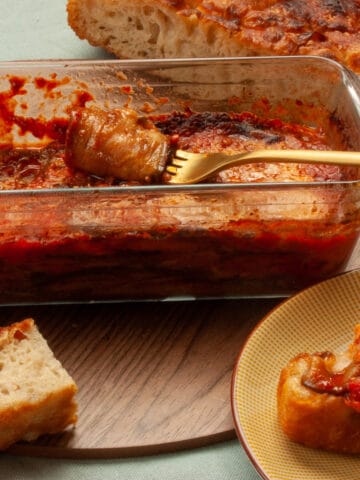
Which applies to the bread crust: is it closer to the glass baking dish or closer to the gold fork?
the glass baking dish

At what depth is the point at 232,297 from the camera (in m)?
2.59

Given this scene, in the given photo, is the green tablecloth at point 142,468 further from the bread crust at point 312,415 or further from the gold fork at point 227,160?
the gold fork at point 227,160

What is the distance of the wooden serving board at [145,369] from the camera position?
2146mm

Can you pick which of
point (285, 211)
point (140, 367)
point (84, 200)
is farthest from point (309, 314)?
point (84, 200)

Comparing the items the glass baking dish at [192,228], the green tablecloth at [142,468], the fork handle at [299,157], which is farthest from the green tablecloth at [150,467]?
the fork handle at [299,157]

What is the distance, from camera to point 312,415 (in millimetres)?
1913

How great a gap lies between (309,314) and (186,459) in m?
0.55

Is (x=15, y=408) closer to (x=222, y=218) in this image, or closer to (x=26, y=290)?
(x=26, y=290)

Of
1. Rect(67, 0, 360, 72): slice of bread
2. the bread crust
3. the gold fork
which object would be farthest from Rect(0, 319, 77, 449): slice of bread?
Rect(67, 0, 360, 72): slice of bread

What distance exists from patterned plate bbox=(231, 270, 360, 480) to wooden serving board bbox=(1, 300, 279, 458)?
0.52 feet

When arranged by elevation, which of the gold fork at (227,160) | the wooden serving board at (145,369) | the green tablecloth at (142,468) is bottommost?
the green tablecloth at (142,468)

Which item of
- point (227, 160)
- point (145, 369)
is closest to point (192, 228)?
point (227, 160)

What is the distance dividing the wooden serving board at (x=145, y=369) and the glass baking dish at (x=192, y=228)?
6cm

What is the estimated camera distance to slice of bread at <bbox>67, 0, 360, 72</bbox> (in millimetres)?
3314
